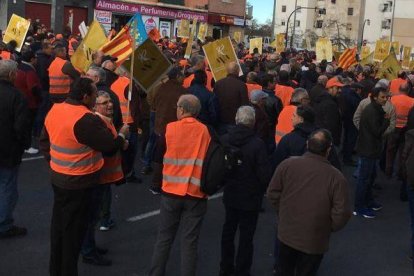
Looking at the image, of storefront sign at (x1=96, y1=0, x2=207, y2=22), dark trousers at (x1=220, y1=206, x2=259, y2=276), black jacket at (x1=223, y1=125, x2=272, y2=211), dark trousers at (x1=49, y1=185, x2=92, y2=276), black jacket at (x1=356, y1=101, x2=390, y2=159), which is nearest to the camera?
dark trousers at (x1=49, y1=185, x2=92, y2=276)

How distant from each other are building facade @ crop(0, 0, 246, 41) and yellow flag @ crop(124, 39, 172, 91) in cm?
2247

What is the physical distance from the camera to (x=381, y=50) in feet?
65.9

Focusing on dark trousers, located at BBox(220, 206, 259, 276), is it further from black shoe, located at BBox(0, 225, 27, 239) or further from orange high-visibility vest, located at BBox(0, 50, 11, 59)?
orange high-visibility vest, located at BBox(0, 50, 11, 59)

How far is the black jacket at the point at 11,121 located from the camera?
20.9 feet

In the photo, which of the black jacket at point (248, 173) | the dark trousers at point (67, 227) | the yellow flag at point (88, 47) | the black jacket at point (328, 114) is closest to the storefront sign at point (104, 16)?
the yellow flag at point (88, 47)

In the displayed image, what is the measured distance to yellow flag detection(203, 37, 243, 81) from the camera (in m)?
10.4

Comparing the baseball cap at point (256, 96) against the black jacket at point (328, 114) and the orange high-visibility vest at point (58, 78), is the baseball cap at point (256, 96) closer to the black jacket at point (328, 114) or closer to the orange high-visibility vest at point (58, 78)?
the black jacket at point (328, 114)

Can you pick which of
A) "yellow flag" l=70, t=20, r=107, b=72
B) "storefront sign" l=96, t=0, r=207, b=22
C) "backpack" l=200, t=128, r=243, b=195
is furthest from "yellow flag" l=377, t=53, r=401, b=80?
"storefront sign" l=96, t=0, r=207, b=22

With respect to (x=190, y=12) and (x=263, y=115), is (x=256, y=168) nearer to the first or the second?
(x=263, y=115)

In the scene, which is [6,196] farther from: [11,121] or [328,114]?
[328,114]

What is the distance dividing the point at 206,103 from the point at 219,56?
196 cm

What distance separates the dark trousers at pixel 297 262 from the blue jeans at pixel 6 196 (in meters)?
3.29

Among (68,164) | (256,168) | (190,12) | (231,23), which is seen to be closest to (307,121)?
(256,168)

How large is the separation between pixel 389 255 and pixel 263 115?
2.50 m
